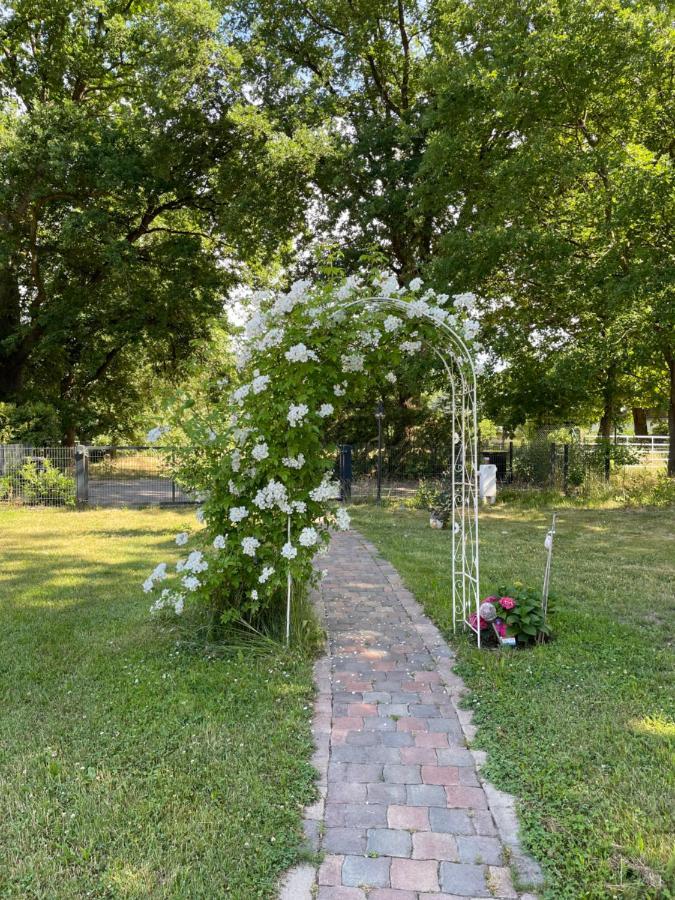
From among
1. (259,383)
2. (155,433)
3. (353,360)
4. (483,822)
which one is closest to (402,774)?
(483,822)

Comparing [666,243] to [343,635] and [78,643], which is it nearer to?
[343,635]

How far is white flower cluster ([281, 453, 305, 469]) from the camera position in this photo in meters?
3.91

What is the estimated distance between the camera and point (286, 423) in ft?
13.0

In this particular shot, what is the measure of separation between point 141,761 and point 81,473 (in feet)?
33.9

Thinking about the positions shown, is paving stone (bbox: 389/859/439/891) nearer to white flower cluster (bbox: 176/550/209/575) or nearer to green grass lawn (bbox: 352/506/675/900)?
green grass lawn (bbox: 352/506/675/900)

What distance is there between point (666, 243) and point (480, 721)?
10076 mm

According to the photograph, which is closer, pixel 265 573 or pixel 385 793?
pixel 385 793

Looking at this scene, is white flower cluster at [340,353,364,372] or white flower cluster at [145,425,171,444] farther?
white flower cluster at [145,425,171,444]

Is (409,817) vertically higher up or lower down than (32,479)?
lower down

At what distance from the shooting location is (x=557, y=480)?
13.3 metres

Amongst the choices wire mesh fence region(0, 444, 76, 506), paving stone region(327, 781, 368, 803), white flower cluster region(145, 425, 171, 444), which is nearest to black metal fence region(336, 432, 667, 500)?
wire mesh fence region(0, 444, 76, 506)

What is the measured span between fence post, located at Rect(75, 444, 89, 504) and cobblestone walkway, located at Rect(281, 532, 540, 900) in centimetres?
923

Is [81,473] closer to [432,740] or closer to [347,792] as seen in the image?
[432,740]

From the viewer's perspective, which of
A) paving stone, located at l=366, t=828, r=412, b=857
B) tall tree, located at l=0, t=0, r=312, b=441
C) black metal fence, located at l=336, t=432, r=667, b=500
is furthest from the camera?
black metal fence, located at l=336, t=432, r=667, b=500
